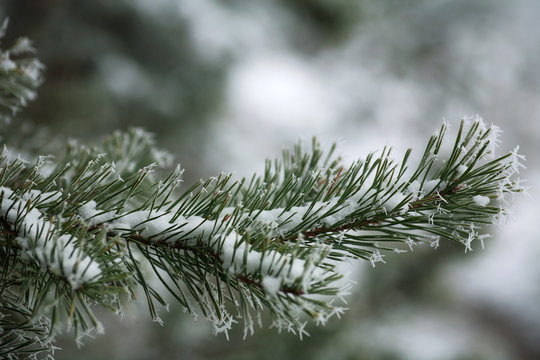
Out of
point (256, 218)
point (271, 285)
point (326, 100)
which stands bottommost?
point (271, 285)

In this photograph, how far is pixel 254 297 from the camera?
64cm

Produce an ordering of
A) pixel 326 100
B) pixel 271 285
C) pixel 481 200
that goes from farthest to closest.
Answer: pixel 326 100 → pixel 481 200 → pixel 271 285

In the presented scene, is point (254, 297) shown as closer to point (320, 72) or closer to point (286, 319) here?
point (286, 319)

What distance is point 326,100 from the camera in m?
4.83

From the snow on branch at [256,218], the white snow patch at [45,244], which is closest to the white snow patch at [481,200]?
the snow on branch at [256,218]

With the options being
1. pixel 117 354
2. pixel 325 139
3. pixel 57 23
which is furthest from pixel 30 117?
pixel 325 139

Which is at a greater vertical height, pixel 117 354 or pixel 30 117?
pixel 30 117

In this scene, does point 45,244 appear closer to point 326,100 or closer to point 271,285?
point 271,285

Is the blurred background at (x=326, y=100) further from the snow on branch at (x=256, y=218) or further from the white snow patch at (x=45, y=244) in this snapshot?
the white snow patch at (x=45, y=244)

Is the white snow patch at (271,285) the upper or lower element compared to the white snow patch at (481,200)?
lower

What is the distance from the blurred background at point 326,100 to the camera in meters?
2.85

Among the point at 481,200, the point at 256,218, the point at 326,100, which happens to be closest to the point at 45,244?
the point at 256,218

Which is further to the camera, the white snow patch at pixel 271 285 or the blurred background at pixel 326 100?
the blurred background at pixel 326 100

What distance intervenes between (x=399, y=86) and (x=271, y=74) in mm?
1551
